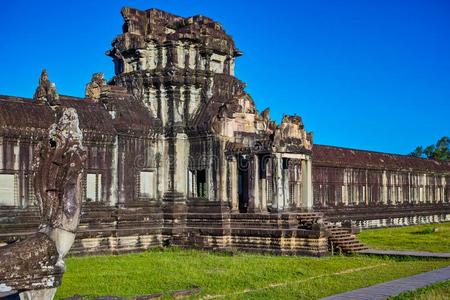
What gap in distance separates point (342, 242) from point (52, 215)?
51.0 feet

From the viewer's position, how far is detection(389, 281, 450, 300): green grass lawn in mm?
13562

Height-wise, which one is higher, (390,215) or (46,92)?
(46,92)

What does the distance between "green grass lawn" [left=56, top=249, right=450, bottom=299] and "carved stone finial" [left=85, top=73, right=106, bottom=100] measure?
21.4ft

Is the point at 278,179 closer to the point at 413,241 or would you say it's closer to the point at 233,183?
the point at 233,183

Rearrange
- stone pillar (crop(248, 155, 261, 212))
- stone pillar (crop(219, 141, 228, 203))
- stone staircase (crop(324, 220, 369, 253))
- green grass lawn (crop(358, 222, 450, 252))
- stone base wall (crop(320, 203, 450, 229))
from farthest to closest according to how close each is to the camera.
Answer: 1. stone base wall (crop(320, 203, 450, 229))
2. green grass lawn (crop(358, 222, 450, 252))
3. stone pillar (crop(219, 141, 228, 203))
4. stone pillar (crop(248, 155, 261, 212))
5. stone staircase (crop(324, 220, 369, 253))

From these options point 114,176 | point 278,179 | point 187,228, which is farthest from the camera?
point 187,228

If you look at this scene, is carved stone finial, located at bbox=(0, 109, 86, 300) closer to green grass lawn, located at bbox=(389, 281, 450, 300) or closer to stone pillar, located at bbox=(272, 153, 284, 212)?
green grass lawn, located at bbox=(389, 281, 450, 300)

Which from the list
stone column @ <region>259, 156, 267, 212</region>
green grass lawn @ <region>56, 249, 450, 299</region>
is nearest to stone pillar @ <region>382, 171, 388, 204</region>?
stone column @ <region>259, 156, 267, 212</region>

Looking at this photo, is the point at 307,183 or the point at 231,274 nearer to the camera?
the point at 231,274

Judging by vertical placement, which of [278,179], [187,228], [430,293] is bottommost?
[430,293]

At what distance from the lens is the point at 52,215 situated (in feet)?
36.3

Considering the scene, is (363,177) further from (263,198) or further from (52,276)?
(52,276)

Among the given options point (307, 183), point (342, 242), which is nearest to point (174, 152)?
point (307, 183)

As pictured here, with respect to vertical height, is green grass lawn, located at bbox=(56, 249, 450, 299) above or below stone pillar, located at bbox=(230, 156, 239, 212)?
below
